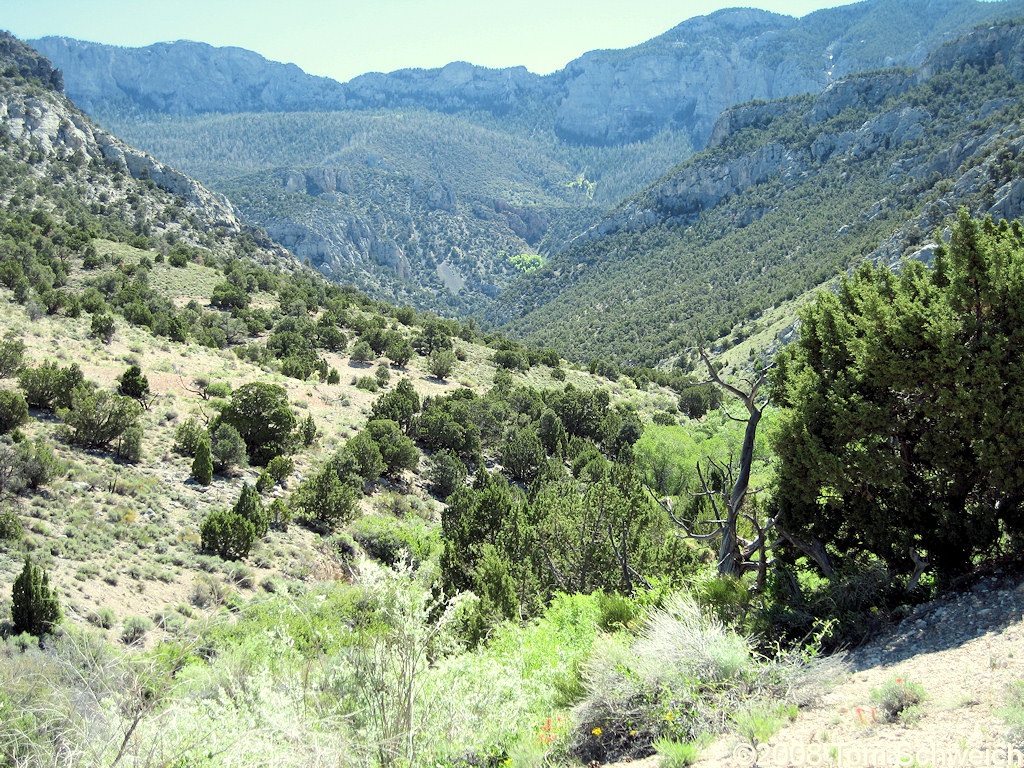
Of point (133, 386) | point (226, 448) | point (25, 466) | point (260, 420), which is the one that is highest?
point (133, 386)

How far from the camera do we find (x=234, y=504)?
16.3 m

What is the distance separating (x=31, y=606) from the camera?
9.83 meters

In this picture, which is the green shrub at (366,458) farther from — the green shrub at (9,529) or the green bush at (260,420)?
the green shrub at (9,529)

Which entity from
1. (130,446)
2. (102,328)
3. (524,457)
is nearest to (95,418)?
(130,446)

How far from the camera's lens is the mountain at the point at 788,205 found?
206ft

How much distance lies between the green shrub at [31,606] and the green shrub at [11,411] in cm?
791

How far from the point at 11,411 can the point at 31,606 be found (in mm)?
8369

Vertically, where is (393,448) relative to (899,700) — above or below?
below

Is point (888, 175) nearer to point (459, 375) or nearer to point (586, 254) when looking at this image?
point (586, 254)

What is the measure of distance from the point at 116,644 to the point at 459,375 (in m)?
28.0

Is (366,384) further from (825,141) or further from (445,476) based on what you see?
(825,141)

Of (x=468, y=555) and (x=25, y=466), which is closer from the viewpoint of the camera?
(x=25, y=466)

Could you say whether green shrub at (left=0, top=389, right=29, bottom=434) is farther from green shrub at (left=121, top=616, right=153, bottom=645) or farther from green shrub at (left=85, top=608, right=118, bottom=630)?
green shrub at (left=121, top=616, right=153, bottom=645)

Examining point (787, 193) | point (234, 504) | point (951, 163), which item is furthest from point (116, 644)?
point (787, 193)
